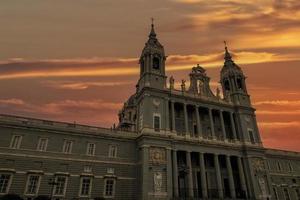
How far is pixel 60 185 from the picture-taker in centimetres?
3862

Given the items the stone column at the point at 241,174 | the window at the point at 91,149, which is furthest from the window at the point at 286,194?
the window at the point at 91,149

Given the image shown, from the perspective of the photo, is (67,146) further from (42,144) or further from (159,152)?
(159,152)

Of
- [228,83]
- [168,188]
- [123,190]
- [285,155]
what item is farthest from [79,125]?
[285,155]

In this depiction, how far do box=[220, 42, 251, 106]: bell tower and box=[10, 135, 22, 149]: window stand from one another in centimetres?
4606

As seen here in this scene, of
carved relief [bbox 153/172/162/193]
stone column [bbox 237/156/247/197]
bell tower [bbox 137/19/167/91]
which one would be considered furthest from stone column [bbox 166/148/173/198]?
stone column [bbox 237/156/247/197]

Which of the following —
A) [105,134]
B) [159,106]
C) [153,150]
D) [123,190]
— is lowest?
[123,190]

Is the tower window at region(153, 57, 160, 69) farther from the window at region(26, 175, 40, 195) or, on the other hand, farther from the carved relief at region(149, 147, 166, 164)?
the window at region(26, 175, 40, 195)

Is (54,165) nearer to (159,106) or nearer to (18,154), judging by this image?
(18,154)

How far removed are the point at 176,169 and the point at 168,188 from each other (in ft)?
Result: 14.5

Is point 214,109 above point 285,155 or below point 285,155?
above

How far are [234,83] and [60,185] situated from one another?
154 feet

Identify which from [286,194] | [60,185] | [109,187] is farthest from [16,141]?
[286,194]

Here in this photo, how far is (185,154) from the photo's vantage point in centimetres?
4972

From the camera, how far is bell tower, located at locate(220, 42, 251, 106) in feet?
199
